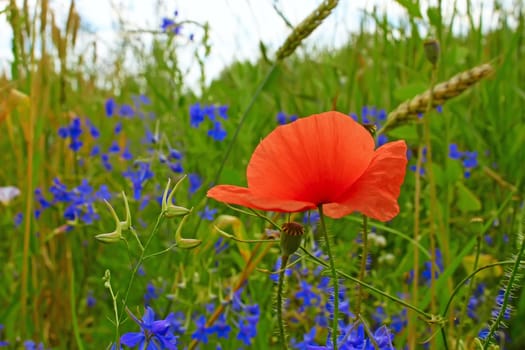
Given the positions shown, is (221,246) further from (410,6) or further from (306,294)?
(410,6)

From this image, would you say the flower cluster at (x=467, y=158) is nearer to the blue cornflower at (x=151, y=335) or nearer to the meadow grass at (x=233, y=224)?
the meadow grass at (x=233, y=224)

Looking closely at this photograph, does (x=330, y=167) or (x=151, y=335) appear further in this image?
Answer: (x=151, y=335)

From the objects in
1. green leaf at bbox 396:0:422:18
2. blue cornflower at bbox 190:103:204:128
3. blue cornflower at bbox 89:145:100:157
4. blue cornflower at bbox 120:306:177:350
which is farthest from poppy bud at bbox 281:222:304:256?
blue cornflower at bbox 89:145:100:157

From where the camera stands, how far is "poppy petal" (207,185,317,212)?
1.79 feet

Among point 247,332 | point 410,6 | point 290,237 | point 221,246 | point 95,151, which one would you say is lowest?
point 247,332

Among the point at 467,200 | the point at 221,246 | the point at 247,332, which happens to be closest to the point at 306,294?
the point at 247,332

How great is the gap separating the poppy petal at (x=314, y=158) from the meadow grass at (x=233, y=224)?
26 centimetres

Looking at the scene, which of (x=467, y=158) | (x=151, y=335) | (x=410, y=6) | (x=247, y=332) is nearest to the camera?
(x=151, y=335)

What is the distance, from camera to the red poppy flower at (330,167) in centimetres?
59

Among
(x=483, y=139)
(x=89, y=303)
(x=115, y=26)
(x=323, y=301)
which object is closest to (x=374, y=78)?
(x=483, y=139)

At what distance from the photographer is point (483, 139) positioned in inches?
88.7

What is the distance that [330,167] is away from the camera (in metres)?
0.60

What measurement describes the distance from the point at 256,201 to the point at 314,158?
0.09m

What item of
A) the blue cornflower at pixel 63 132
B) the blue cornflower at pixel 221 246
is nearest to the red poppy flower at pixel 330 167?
the blue cornflower at pixel 221 246
